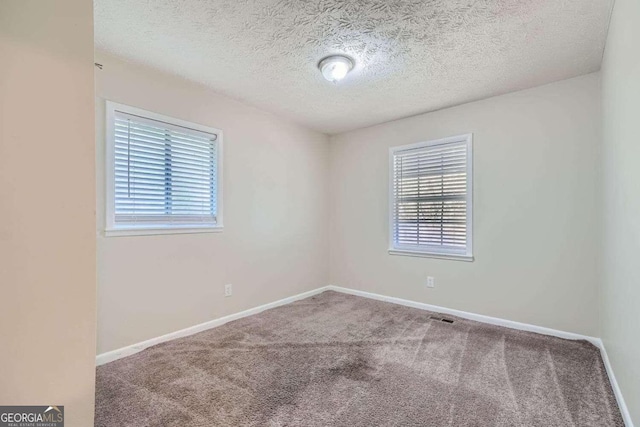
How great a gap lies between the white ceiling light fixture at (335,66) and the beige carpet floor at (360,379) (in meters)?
2.33

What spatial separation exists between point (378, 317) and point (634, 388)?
209 centimetres

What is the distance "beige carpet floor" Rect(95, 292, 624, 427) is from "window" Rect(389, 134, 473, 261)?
3.27ft

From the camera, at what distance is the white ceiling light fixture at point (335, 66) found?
2309 millimetres

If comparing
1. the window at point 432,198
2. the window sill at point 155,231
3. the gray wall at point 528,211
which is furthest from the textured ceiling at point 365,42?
the window sill at point 155,231

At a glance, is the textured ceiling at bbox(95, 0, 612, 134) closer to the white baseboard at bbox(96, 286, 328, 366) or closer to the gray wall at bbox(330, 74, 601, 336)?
the gray wall at bbox(330, 74, 601, 336)

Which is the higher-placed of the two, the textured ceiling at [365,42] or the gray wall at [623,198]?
the textured ceiling at [365,42]

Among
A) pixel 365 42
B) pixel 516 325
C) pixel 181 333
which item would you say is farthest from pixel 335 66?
pixel 516 325

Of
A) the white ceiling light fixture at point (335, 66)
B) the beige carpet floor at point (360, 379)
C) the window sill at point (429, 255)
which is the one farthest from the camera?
the window sill at point (429, 255)

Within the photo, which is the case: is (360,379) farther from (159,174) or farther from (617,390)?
(159,174)

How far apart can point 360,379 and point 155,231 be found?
2129 mm

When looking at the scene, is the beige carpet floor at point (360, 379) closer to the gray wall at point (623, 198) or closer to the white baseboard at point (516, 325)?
the white baseboard at point (516, 325)

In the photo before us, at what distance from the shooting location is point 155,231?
264 cm

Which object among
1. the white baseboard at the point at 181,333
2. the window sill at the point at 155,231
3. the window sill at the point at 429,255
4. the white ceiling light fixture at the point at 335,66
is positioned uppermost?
the white ceiling light fixture at the point at 335,66

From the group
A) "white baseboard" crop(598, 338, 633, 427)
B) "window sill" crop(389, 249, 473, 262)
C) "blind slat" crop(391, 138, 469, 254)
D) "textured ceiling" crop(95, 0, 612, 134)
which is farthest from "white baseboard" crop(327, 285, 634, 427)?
"textured ceiling" crop(95, 0, 612, 134)
